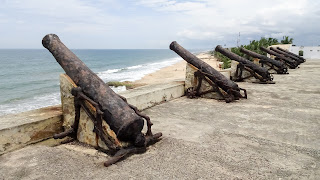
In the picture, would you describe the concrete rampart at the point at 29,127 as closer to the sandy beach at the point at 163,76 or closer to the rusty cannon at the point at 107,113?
the rusty cannon at the point at 107,113

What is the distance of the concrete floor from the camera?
268cm

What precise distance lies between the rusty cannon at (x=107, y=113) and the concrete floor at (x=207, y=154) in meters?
0.14

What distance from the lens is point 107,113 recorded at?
314cm

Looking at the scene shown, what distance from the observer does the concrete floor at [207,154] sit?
268 centimetres

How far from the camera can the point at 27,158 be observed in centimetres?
296

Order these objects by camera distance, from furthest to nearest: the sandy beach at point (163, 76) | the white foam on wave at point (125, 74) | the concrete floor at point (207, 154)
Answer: the white foam on wave at point (125, 74) → the sandy beach at point (163, 76) → the concrete floor at point (207, 154)

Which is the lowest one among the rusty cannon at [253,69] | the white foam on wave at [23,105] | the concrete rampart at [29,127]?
the white foam on wave at [23,105]

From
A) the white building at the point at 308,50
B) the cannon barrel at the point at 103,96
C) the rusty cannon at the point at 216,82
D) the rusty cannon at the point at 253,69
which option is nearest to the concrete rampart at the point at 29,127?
the cannon barrel at the point at 103,96

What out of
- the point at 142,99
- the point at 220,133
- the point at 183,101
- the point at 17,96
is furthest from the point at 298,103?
the point at 17,96

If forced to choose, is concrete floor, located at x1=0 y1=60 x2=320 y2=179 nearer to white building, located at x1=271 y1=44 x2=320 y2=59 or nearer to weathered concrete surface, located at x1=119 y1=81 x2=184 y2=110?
weathered concrete surface, located at x1=119 y1=81 x2=184 y2=110

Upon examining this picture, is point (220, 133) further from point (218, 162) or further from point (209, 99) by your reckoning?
point (209, 99)

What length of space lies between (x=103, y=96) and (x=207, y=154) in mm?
1412

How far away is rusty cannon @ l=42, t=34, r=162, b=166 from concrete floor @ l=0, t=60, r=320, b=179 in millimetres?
138

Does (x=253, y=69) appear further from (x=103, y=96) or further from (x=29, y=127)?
(x=29, y=127)
